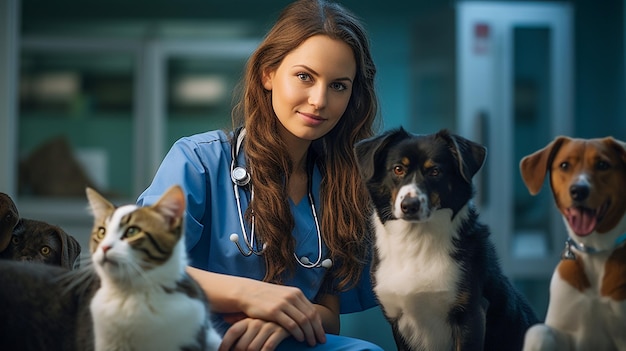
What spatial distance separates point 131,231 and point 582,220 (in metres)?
0.55

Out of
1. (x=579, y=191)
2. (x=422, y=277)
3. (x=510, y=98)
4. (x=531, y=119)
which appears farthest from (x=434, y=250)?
(x=531, y=119)

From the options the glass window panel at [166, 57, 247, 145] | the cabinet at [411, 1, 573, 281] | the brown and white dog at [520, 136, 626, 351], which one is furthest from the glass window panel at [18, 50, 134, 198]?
the brown and white dog at [520, 136, 626, 351]

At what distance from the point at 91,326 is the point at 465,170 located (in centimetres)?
55

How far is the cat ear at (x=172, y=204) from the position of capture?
1.01 metres

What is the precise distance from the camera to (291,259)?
5.29 feet

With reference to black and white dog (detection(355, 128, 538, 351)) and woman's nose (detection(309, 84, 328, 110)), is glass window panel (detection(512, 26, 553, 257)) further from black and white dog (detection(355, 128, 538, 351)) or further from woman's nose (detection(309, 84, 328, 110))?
black and white dog (detection(355, 128, 538, 351))

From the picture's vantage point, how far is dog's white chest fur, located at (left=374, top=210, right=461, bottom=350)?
122 centimetres

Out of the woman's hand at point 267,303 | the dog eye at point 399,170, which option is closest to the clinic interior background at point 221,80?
the woman's hand at point 267,303

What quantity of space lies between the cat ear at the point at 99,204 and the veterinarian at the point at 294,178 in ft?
1.28

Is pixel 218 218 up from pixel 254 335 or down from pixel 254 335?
up

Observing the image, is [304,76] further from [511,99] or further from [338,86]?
[511,99]

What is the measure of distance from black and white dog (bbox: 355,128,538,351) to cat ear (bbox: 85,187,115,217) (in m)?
0.40

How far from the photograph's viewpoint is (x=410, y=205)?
1.16 metres

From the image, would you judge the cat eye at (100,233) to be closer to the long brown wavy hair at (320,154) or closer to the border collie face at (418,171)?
the border collie face at (418,171)
